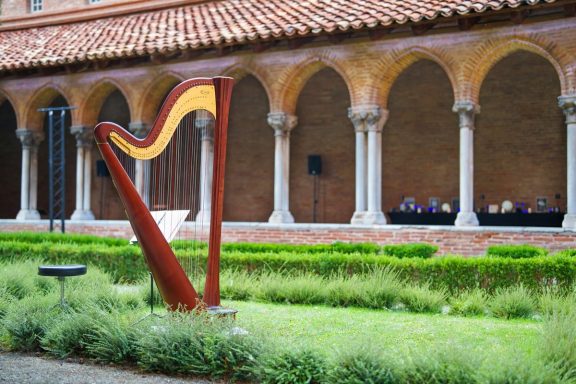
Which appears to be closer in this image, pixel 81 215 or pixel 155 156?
pixel 155 156

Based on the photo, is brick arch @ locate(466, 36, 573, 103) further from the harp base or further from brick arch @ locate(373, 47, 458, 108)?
the harp base

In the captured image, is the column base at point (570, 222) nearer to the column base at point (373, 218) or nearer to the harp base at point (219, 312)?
the column base at point (373, 218)

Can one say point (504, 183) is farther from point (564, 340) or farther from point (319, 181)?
point (564, 340)

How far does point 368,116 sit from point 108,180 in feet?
32.0

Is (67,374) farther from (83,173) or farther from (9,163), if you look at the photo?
(9,163)

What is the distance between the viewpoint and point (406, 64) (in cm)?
1462

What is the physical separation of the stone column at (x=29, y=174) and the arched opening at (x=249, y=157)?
4.97 m

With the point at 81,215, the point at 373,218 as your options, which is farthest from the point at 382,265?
the point at 81,215

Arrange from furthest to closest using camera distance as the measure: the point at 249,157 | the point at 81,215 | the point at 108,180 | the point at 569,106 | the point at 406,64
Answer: the point at 108,180
the point at 249,157
the point at 81,215
the point at 406,64
the point at 569,106

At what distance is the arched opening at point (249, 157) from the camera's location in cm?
1975

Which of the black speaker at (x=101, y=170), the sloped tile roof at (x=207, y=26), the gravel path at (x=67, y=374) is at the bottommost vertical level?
the gravel path at (x=67, y=374)

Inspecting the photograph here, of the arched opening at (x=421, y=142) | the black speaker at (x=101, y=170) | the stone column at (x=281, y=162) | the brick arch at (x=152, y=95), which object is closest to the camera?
the stone column at (x=281, y=162)

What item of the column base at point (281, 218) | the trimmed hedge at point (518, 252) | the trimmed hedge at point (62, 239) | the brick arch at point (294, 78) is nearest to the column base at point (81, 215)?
the trimmed hedge at point (62, 239)

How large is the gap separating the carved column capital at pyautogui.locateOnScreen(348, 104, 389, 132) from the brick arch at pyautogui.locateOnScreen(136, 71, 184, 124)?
4318 mm
